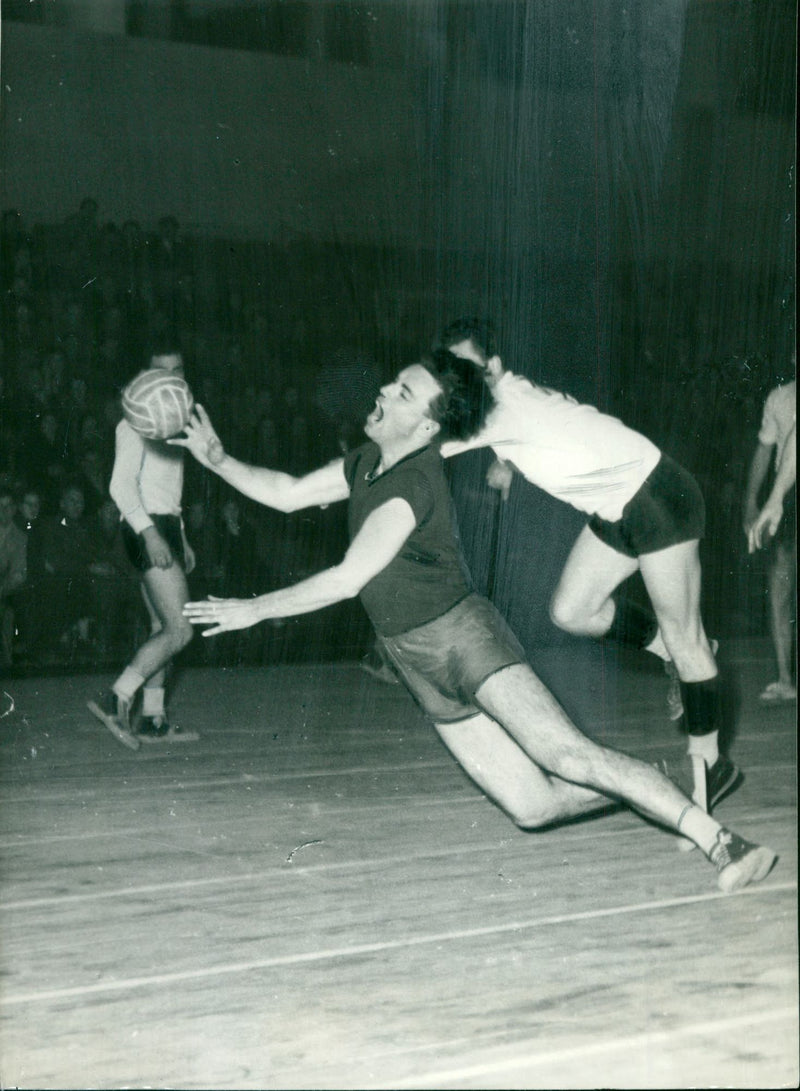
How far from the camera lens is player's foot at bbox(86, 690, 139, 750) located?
12.6ft

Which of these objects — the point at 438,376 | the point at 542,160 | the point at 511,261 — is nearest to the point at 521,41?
the point at 542,160

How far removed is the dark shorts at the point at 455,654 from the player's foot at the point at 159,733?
1.42m

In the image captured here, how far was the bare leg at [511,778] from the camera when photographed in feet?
8.99

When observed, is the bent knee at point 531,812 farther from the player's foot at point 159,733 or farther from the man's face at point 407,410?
the player's foot at point 159,733

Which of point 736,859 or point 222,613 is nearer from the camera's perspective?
point 222,613

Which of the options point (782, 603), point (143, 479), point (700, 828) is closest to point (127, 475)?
point (143, 479)

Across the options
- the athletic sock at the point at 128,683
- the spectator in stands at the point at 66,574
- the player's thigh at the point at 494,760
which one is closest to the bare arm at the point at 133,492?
the athletic sock at the point at 128,683

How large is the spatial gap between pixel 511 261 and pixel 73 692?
2.48 metres

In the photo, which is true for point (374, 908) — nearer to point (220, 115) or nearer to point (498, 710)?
point (498, 710)

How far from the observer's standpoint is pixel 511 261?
2943 millimetres

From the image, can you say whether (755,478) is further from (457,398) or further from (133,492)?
(133,492)

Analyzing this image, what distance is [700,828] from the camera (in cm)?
241

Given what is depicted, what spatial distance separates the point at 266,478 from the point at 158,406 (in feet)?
1.00

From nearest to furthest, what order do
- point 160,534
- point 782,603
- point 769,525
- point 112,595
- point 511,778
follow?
point 511,778
point 769,525
point 160,534
point 782,603
point 112,595
